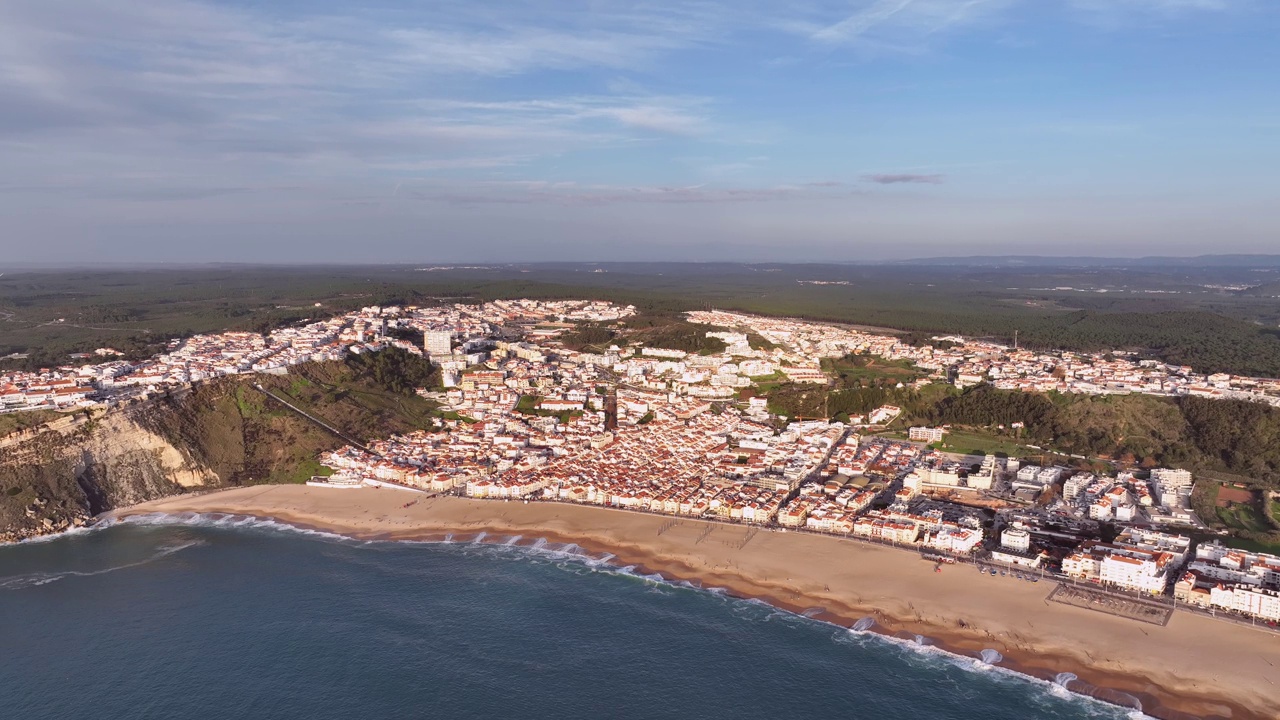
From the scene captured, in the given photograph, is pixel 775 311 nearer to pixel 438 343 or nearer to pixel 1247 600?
pixel 438 343

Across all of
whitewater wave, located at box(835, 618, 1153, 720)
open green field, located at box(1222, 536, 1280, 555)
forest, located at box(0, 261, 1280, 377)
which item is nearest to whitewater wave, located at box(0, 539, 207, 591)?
whitewater wave, located at box(835, 618, 1153, 720)

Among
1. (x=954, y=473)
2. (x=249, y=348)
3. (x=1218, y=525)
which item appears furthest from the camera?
(x=249, y=348)

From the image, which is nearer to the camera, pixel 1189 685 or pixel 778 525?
pixel 1189 685

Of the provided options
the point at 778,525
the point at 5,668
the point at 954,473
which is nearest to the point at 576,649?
the point at 778,525

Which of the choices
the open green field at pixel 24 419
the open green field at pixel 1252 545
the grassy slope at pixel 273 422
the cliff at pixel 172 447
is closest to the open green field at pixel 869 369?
the open green field at pixel 1252 545

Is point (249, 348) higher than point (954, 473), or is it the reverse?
point (249, 348)

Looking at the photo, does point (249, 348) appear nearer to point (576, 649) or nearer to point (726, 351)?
point (726, 351)

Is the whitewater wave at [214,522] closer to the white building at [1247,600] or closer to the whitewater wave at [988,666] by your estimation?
the whitewater wave at [988,666]
